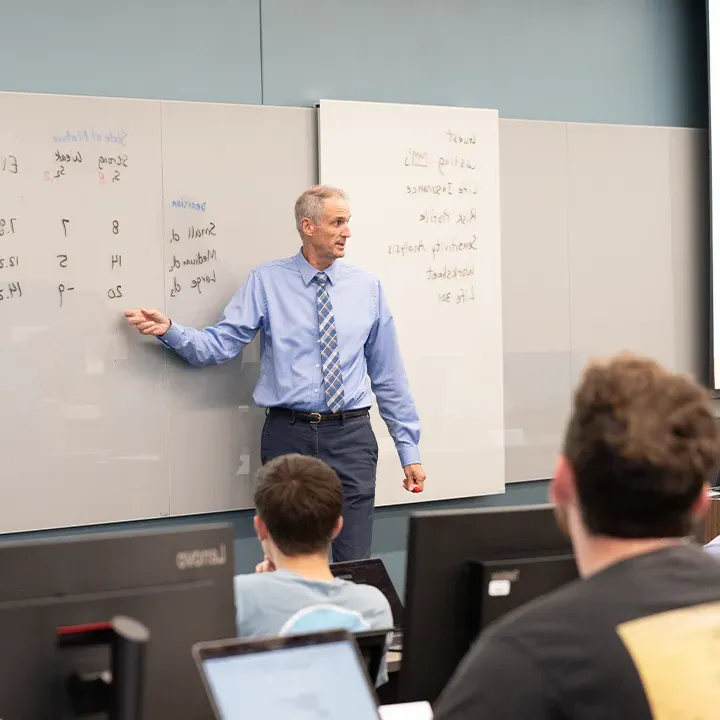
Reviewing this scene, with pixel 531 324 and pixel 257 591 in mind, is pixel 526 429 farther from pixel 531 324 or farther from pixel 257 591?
pixel 257 591

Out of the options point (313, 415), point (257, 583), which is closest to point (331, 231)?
point (313, 415)

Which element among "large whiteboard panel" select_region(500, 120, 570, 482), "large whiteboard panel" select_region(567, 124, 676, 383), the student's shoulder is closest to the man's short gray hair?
"large whiteboard panel" select_region(500, 120, 570, 482)

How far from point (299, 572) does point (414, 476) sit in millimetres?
2055

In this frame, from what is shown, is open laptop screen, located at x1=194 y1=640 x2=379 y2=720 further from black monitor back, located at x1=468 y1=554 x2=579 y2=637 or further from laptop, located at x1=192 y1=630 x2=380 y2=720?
black monitor back, located at x1=468 y1=554 x2=579 y2=637

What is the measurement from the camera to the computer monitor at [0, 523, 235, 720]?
1357mm

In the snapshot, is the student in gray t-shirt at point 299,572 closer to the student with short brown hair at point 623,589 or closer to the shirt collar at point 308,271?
the student with short brown hair at point 623,589

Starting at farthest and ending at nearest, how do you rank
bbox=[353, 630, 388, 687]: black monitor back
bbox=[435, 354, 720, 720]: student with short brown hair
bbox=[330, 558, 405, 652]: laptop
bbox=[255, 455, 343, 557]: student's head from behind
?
bbox=[330, 558, 405, 652]: laptop < bbox=[255, 455, 343, 557]: student's head from behind < bbox=[353, 630, 388, 687]: black monitor back < bbox=[435, 354, 720, 720]: student with short brown hair

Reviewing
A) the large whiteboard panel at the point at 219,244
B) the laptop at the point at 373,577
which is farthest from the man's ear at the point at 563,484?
the large whiteboard panel at the point at 219,244

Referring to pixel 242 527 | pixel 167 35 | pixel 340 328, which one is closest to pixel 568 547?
pixel 340 328

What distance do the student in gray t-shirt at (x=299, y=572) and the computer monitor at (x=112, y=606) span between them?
0.36 m

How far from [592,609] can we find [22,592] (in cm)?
72

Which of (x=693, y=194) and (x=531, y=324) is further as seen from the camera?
(x=693, y=194)

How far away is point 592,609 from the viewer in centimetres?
108

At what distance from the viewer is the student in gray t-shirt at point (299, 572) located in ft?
6.08
